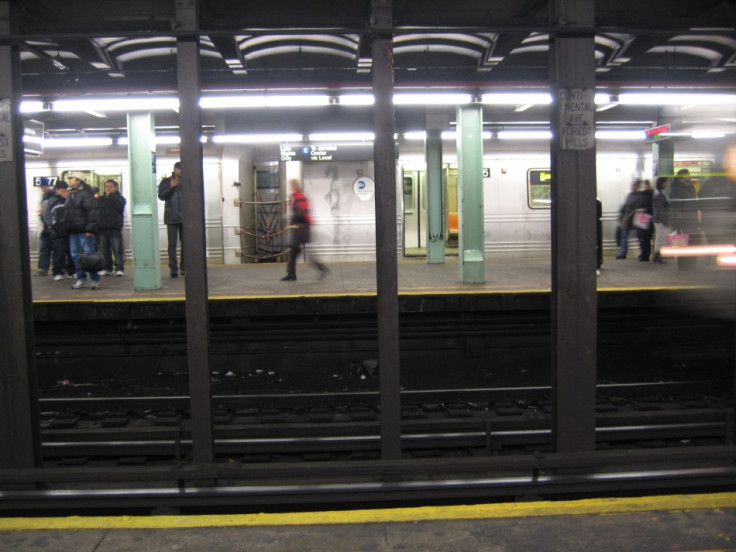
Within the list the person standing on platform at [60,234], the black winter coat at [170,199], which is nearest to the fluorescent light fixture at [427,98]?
the black winter coat at [170,199]

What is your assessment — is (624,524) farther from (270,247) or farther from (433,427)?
(270,247)

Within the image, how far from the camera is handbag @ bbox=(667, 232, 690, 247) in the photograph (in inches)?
254

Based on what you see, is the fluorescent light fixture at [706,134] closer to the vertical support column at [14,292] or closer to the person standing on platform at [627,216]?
the person standing on platform at [627,216]

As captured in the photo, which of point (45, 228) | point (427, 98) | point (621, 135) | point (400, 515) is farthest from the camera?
point (621, 135)

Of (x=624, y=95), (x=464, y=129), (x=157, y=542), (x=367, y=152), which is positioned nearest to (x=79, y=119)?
(x=367, y=152)

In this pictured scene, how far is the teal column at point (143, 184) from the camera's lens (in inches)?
374

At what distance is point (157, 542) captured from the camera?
299 centimetres

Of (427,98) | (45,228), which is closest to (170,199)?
(45,228)

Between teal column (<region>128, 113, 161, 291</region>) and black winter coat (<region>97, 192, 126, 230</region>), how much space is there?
1.20 m

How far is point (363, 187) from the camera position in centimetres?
1277

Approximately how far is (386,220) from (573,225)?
1.09 metres

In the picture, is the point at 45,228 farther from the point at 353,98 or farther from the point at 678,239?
the point at 678,239

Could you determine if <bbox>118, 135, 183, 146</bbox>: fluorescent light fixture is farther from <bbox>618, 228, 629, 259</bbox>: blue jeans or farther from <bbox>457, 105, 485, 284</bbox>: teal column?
<bbox>618, 228, 629, 259</bbox>: blue jeans

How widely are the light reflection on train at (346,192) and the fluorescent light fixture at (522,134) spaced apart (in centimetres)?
15
